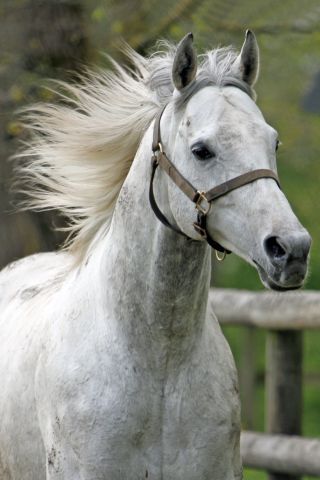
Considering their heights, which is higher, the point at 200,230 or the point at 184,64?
the point at 184,64

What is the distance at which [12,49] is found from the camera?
7.33 m

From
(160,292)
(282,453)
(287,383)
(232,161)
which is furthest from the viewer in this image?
(287,383)

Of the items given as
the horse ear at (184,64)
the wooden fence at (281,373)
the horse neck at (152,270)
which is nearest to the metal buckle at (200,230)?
the horse neck at (152,270)

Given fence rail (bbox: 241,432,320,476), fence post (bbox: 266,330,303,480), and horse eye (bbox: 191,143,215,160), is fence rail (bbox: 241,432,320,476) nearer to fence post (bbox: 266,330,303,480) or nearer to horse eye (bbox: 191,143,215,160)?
fence post (bbox: 266,330,303,480)

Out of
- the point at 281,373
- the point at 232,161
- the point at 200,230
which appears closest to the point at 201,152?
the point at 232,161

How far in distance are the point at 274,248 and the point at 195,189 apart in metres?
0.40

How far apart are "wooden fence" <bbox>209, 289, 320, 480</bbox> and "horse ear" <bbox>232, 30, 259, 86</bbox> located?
2793 millimetres

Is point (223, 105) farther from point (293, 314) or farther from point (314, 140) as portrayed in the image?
point (314, 140)

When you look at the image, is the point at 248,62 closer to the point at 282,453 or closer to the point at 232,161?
the point at 232,161

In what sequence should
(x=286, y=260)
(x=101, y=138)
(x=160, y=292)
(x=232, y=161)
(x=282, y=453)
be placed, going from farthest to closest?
(x=282, y=453) → (x=101, y=138) → (x=160, y=292) → (x=232, y=161) → (x=286, y=260)

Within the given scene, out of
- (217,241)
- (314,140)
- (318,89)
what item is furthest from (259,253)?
(314,140)

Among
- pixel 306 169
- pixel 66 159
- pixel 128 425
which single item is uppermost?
pixel 66 159

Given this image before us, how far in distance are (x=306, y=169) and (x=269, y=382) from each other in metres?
5.60

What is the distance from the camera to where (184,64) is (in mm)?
3771
